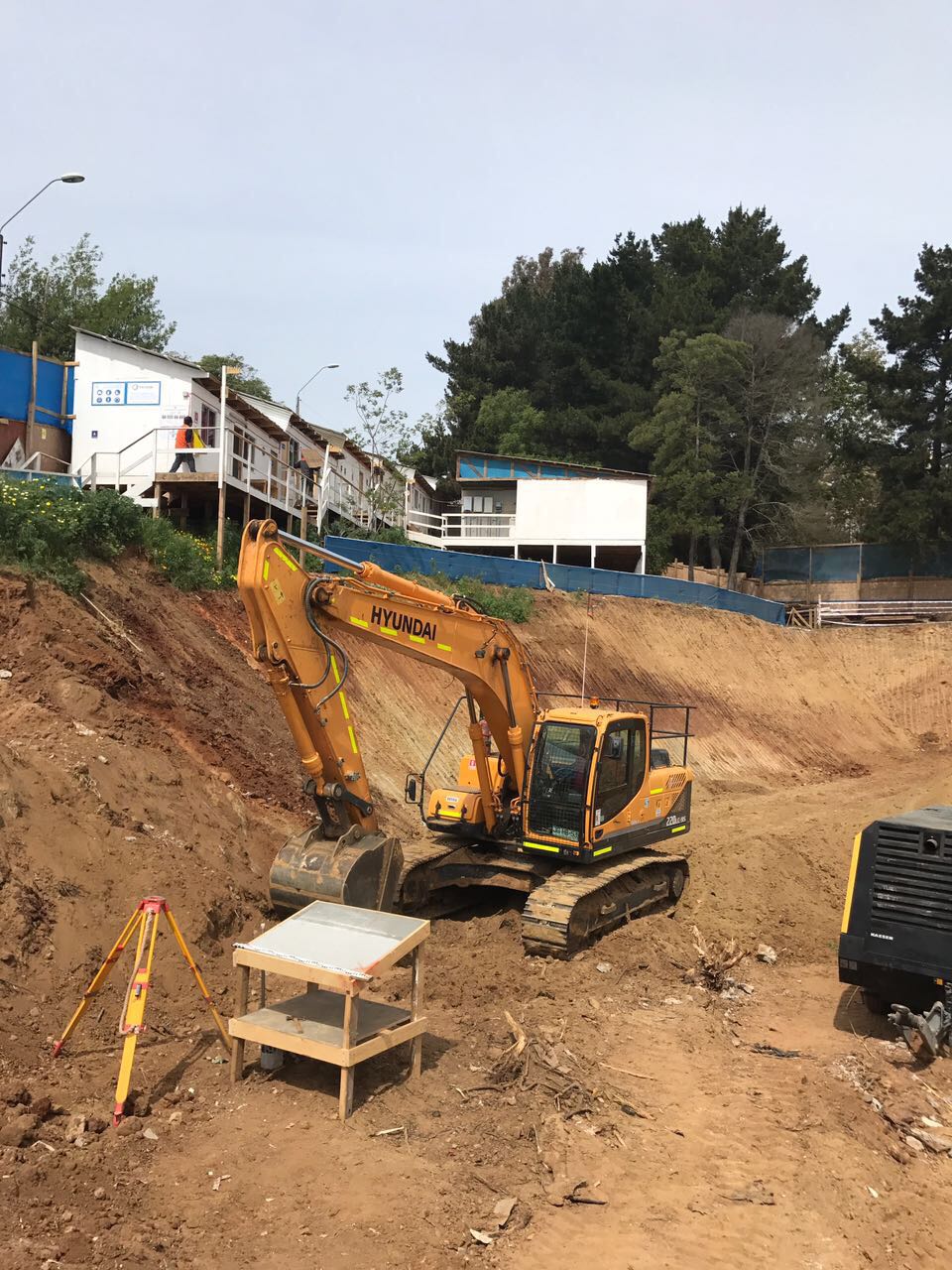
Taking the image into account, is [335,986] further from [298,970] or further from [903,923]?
[903,923]

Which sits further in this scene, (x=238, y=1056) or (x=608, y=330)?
(x=608, y=330)

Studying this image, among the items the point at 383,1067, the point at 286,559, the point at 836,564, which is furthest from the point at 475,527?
the point at 383,1067

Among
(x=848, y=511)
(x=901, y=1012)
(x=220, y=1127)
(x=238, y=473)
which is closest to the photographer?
(x=220, y=1127)

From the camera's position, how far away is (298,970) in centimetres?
720

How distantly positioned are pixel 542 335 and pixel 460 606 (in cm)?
5025

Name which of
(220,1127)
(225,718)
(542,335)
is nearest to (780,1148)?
(220,1127)

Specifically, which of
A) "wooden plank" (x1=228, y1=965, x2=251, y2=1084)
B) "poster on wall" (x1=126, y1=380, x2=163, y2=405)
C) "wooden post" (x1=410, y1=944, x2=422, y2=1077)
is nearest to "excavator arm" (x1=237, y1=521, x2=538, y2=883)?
"wooden post" (x1=410, y1=944, x2=422, y2=1077)

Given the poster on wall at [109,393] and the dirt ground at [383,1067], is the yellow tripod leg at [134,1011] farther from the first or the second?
the poster on wall at [109,393]

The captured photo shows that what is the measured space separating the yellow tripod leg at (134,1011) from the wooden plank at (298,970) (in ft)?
2.11

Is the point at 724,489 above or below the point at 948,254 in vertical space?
below

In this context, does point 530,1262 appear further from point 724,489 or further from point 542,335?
point 542,335

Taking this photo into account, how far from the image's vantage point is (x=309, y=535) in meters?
26.8

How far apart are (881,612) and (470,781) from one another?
1372 inches

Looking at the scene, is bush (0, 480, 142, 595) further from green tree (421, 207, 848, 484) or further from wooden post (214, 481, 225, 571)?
green tree (421, 207, 848, 484)
